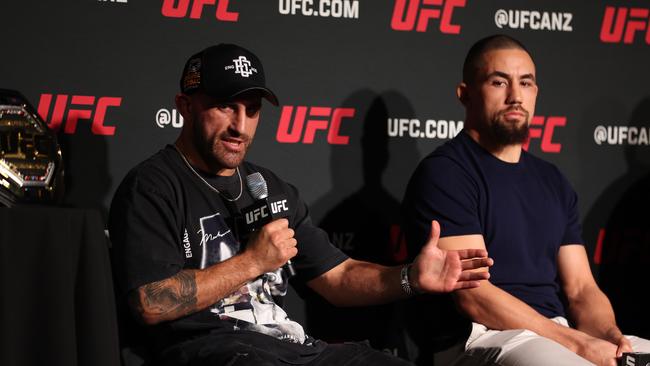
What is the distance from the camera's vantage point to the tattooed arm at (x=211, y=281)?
6.98 ft

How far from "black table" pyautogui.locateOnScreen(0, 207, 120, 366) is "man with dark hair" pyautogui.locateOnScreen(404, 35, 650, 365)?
126 cm

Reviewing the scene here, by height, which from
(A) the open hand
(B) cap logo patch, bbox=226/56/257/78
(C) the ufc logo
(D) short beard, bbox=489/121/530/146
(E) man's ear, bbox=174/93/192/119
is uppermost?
(B) cap logo patch, bbox=226/56/257/78

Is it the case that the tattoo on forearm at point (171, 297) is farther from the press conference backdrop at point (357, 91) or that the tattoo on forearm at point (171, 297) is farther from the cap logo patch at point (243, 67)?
the press conference backdrop at point (357, 91)

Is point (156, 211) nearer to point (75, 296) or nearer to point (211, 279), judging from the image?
point (211, 279)

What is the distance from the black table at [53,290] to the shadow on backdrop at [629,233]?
2.45 metres

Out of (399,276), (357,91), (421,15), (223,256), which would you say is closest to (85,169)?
(223,256)

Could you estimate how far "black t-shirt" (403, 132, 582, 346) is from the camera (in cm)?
267

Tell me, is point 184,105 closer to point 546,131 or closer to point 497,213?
point 497,213

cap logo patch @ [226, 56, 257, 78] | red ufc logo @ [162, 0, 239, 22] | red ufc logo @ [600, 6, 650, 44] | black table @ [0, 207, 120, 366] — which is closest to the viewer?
black table @ [0, 207, 120, 366]

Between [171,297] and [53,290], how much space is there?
568 millimetres

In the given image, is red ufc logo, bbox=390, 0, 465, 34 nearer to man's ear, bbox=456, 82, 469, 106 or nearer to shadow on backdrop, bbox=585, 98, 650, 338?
man's ear, bbox=456, 82, 469, 106

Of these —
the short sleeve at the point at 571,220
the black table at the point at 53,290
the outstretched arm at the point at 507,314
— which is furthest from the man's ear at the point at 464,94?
the black table at the point at 53,290

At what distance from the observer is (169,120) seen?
3.04 metres

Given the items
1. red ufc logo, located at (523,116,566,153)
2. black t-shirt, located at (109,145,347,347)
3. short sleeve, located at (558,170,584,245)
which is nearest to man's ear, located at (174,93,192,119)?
black t-shirt, located at (109,145,347,347)
